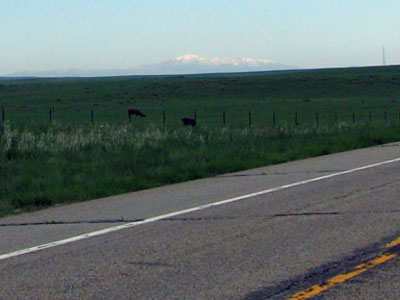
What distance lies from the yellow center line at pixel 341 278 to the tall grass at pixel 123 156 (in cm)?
571

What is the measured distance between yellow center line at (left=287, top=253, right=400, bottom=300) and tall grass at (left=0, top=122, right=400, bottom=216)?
5713mm

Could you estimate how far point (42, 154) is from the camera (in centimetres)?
1839

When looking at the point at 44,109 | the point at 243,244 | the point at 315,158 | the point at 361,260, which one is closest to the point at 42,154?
the point at 315,158

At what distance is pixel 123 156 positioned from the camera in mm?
18109

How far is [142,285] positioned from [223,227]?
280 cm

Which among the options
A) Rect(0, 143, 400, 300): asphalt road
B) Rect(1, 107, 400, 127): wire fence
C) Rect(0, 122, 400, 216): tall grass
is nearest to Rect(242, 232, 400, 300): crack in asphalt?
Rect(0, 143, 400, 300): asphalt road

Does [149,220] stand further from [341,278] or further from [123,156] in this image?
[123,156]

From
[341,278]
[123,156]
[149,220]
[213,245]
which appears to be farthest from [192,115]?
[341,278]

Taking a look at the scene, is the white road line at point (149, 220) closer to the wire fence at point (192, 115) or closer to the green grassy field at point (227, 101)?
the green grassy field at point (227, 101)

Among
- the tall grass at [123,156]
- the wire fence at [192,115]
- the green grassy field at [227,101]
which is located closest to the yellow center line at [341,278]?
the tall grass at [123,156]

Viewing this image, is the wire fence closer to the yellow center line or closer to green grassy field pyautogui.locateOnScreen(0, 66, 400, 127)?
green grassy field pyautogui.locateOnScreen(0, 66, 400, 127)

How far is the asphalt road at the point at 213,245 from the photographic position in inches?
268

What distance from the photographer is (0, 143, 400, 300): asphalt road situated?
6.80 metres

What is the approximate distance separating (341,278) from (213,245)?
1.85 metres
